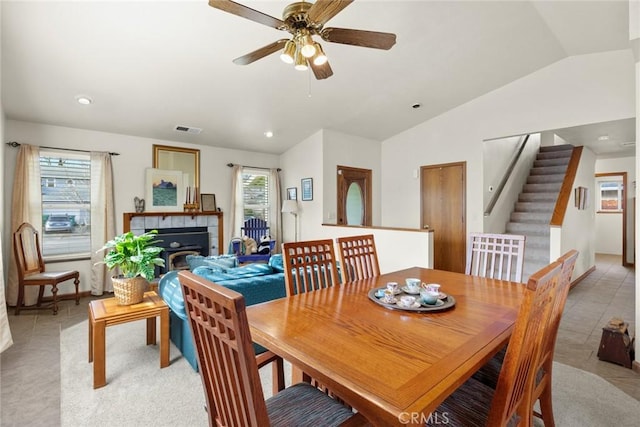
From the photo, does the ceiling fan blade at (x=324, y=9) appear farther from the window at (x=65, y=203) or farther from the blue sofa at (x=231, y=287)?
the window at (x=65, y=203)

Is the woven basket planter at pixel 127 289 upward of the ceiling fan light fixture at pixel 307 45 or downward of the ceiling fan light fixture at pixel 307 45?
downward

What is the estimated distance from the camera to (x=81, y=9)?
8.34 feet

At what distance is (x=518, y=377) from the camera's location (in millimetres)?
1058

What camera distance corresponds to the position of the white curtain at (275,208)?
247 inches

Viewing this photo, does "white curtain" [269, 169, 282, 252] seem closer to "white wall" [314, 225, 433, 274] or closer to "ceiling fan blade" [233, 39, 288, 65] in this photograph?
"white wall" [314, 225, 433, 274]

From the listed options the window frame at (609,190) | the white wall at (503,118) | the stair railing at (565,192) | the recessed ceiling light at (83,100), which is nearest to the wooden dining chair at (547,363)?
the stair railing at (565,192)

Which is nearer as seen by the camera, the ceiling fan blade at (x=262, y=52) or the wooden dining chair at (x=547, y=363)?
the wooden dining chair at (x=547, y=363)

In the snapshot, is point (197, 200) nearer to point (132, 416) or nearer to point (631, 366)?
point (132, 416)

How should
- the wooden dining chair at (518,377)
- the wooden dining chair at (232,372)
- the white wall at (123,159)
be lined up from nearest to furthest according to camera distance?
the wooden dining chair at (232,372), the wooden dining chair at (518,377), the white wall at (123,159)

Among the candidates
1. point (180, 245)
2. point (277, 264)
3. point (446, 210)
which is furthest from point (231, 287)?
point (446, 210)

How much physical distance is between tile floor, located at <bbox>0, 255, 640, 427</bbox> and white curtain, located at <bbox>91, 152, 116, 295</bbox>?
0.34 metres

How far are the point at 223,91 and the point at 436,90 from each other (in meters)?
3.00

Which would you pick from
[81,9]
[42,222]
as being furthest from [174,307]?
[42,222]

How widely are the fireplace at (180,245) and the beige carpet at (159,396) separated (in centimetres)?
244
